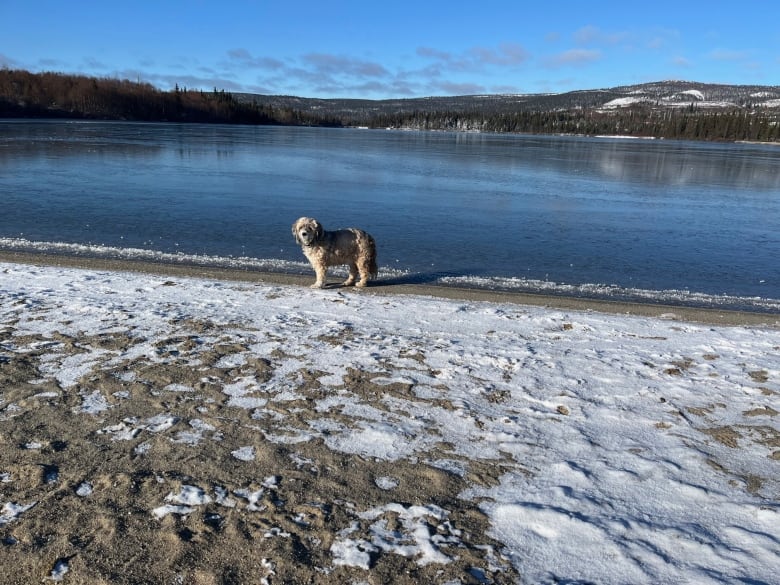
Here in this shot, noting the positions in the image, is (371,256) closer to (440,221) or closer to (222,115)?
(440,221)

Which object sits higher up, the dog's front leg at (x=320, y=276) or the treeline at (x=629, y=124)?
the treeline at (x=629, y=124)

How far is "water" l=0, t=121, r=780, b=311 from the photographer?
12227 mm

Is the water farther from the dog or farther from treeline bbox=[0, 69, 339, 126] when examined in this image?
treeline bbox=[0, 69, 339, 126]

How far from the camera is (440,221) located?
17328 mm

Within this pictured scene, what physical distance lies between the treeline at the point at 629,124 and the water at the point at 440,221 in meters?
93.5

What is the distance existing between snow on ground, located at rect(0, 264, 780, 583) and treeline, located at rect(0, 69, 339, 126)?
355ft

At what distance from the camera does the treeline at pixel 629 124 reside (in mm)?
108812

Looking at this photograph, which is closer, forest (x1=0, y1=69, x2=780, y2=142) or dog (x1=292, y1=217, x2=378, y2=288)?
dog (x1=292, y1=217, x2=378, y2=288)

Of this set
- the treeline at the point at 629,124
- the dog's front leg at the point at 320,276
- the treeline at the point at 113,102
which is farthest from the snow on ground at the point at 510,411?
the treeline at the point at 629,124

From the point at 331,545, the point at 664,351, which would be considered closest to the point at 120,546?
the point at 331,545

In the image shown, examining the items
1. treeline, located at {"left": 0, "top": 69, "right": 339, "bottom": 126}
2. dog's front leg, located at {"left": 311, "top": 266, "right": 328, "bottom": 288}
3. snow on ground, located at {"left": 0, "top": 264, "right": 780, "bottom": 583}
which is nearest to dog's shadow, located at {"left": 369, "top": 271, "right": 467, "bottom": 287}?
dog's front leg, located at {"left": 311, "top": 266, "right": 328, "bottom": 288}

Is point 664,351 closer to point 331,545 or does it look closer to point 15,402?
point 331,545

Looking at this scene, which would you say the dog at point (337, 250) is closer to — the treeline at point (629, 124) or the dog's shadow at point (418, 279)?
the dog's shadow at point (418, 279)

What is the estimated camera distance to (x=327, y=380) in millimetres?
5848
